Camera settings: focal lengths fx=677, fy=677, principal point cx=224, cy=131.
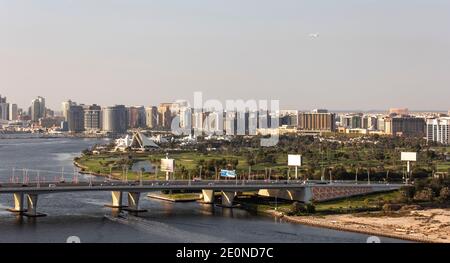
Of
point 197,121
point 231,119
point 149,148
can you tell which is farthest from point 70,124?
point 149,148

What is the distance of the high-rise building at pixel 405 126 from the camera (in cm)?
3534

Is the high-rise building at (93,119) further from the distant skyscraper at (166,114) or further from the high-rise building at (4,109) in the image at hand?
the high-rise building at (4,109)

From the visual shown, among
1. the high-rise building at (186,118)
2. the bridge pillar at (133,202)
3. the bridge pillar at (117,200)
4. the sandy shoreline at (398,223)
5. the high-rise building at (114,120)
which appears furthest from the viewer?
the high-rise building at (114,120)

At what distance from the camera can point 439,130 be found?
30.7 m

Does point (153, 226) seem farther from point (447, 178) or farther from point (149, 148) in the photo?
point (149, 148)

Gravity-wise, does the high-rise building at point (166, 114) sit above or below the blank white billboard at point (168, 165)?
above

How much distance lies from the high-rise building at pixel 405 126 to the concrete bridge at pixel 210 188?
79.0ft

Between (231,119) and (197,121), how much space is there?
10.7ft

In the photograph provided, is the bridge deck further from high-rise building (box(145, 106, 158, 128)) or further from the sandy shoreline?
high-rise building (box(145, 106, 158, 128))

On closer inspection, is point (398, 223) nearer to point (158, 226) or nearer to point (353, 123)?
point (158, 226)

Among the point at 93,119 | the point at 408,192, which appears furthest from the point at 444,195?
the point at 93,119

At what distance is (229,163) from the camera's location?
53.5 feet

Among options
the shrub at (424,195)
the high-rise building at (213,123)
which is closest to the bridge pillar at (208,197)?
the shrub at (424,195)

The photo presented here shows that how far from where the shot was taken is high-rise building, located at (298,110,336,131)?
1542 inches
